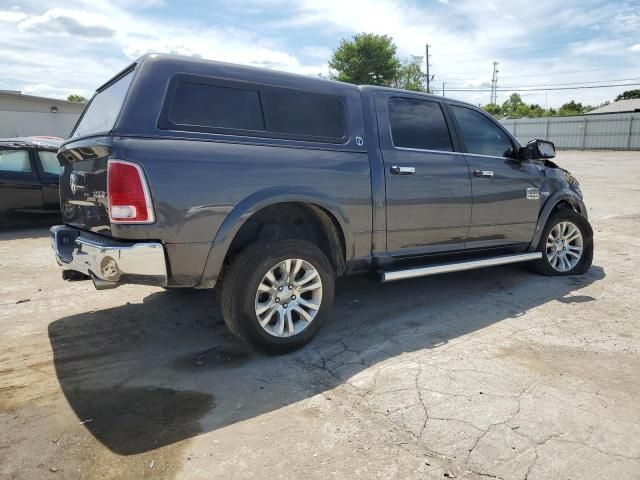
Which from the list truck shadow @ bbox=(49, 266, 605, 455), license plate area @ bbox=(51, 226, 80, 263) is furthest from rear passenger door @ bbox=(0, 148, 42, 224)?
license plate area @ bbox=(51, 226, 80, 263)

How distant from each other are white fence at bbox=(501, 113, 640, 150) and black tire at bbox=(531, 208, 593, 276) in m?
34.1

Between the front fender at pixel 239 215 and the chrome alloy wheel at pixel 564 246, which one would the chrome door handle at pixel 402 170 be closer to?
the front fender at pixel 239 215

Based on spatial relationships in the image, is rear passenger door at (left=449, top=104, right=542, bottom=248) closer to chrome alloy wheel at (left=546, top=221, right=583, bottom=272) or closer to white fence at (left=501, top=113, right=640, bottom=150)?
chrome alloy wheel at (left=546, top=221, right=583, bottom=272)

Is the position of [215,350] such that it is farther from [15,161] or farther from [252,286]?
[15,161]

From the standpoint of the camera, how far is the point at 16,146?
7.82 meters

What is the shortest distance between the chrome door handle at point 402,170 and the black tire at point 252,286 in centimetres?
101

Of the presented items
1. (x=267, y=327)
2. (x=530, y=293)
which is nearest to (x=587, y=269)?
(x=530, y=293)

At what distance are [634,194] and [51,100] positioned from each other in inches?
1038

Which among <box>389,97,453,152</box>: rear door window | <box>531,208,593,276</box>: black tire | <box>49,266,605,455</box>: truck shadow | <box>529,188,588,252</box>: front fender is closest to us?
<box>49,266,605,455</box>: truck shadow

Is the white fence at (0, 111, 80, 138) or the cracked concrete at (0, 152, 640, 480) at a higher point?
the white fence at (0, 111, 80, 138)

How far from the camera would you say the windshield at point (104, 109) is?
10.2 ft

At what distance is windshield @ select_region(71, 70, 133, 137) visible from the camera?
3.12 m

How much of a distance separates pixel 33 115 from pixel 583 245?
27.0 m

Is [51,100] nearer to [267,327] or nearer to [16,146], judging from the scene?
[16,146]
